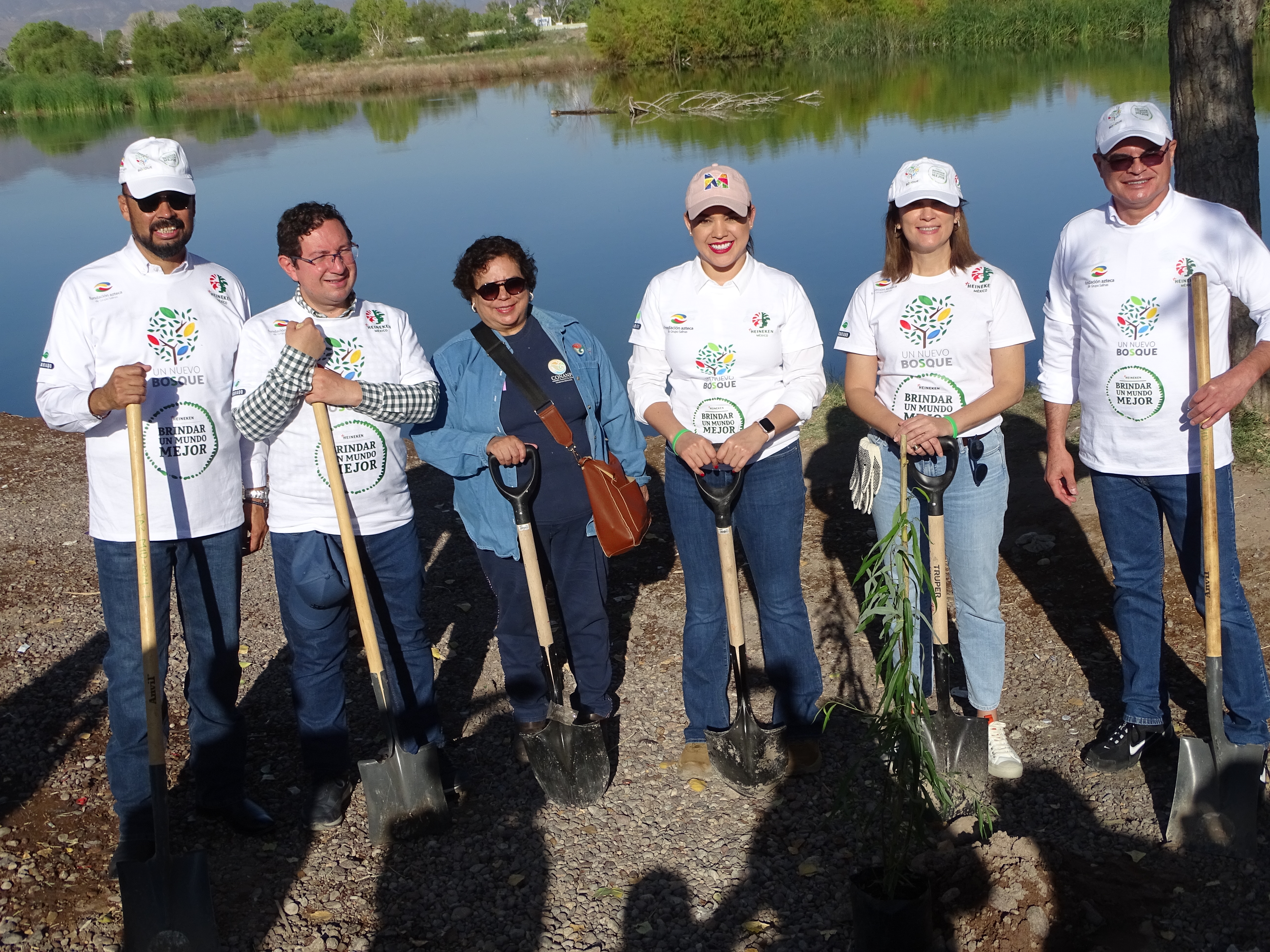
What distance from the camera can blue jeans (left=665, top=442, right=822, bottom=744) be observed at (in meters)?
4.07

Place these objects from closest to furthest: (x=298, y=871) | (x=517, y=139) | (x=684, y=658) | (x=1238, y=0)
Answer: (x=298, y=871), (x=684, y=658), (x=1238, y=0), (x=517, y=139)

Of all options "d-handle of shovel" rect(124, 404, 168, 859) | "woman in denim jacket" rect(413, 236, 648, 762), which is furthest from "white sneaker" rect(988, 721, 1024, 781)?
"d-handle of shovel" rect(124, 404, 168, 859)

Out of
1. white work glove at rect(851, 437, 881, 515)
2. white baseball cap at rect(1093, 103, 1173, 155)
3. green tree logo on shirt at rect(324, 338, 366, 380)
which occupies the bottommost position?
white work glove at rect(851, 437, 881, 515)

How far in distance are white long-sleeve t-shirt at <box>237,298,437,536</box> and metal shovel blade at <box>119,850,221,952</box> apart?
115cm

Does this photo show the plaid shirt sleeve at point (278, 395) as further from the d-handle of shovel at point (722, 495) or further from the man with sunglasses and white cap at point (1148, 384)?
the man with sunglasses and white cap at point (1148, 384)

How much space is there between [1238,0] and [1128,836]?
4.94 m

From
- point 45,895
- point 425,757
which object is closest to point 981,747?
point 425,757

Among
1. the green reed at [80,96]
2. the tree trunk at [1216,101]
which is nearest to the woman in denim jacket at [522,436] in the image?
the tree trunk at [1216,101]

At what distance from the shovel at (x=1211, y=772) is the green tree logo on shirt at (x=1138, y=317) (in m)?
0.12

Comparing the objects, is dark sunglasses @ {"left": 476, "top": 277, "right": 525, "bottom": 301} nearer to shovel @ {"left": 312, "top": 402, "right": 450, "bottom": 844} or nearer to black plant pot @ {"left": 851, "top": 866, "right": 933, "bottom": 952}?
shovel @ {"left": 312, "top": 402, "right": 450, "bottom": 844}

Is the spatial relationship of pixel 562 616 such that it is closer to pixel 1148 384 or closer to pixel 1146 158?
pixel 1148 384

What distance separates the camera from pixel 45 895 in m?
3.93

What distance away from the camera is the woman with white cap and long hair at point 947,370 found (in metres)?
3.84

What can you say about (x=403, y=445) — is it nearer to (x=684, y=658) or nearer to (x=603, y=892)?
(x=684, y=658)
